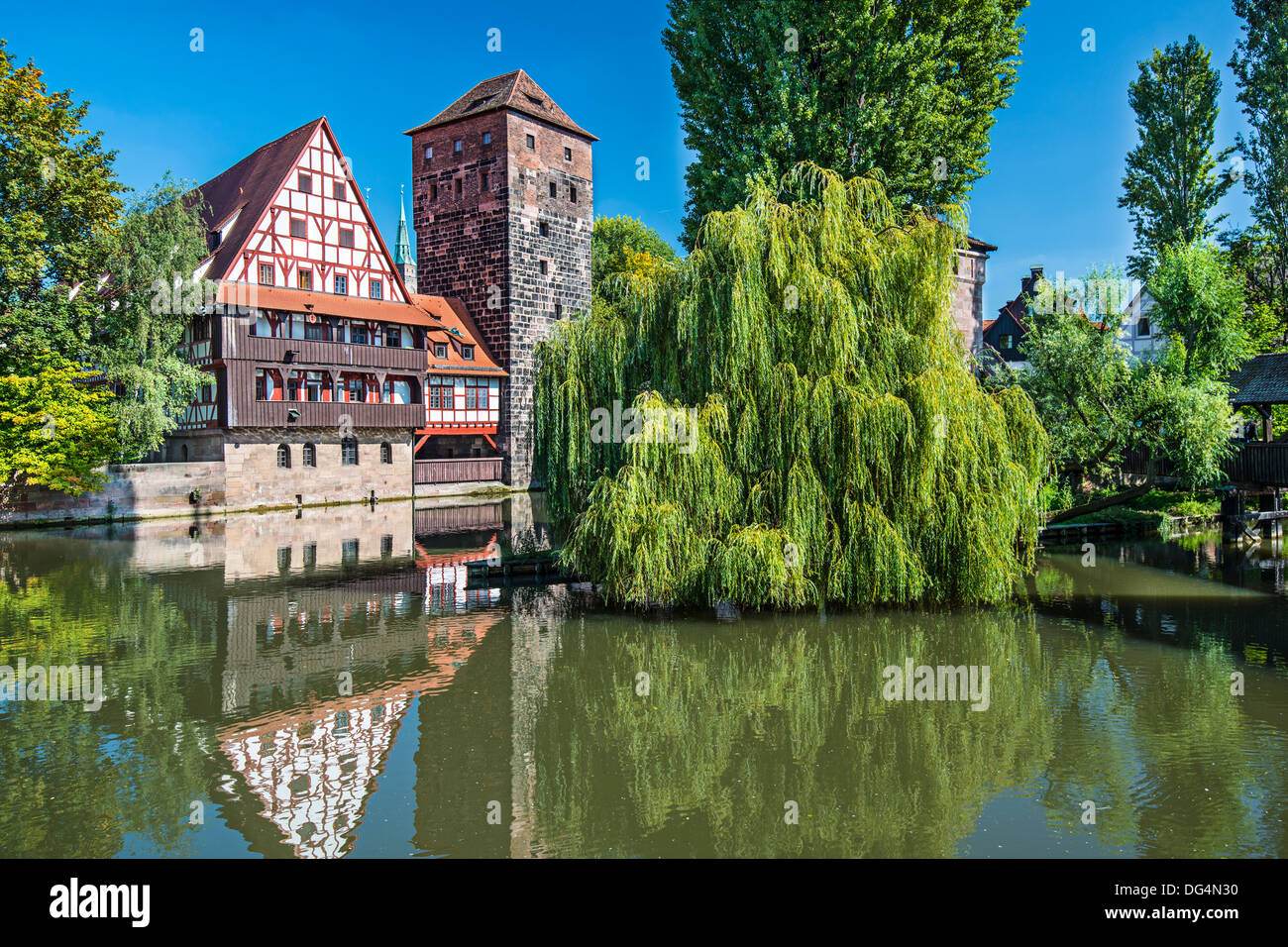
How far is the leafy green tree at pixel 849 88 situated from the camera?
23359 mm

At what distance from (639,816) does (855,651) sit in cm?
577

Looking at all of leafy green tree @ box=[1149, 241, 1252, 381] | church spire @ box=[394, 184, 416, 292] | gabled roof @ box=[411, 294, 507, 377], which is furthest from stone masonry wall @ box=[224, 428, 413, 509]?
church spire @ box=[394, 184, 416, 292]

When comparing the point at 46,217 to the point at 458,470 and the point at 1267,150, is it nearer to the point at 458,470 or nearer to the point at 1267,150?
the point at 458,470

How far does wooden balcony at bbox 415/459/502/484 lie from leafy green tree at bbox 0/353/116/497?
1395 centimetres

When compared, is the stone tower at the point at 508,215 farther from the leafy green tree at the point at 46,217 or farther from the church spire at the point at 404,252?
the church spire at the point at 404,252

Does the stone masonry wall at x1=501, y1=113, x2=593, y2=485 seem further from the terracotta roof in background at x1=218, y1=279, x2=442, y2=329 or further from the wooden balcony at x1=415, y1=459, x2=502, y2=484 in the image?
the terracotta roof in background at x1=218, y1=279, x2=442, y2=329

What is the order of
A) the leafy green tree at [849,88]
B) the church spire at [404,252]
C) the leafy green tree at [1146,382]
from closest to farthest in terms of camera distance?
the leafy green tree at [1146,382]
the leafy green tree at [849,88]
the church spire at [404,252]

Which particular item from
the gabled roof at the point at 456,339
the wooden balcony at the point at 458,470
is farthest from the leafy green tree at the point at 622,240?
the wooden balcony at the point at 458,470

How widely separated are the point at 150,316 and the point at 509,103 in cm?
2068

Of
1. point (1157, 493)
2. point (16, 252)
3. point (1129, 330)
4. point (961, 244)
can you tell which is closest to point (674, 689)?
point (961, 244)

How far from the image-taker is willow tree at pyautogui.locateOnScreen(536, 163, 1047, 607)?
13344mm

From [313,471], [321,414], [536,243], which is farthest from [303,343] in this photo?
[536,243]

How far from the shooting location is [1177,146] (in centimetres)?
3516

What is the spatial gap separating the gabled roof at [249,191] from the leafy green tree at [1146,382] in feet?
94.2
